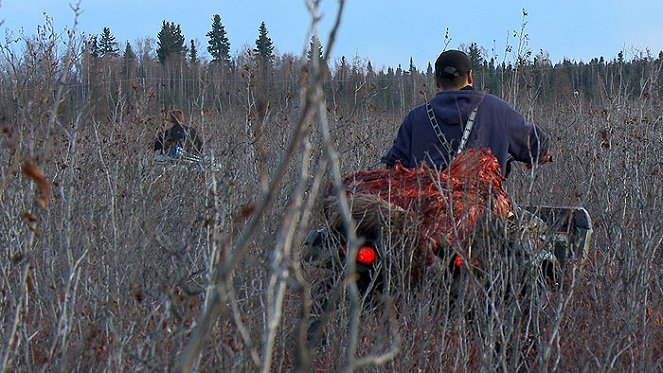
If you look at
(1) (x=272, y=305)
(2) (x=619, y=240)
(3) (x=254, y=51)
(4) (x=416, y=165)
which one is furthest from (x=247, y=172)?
(1) (x=272, y=305)

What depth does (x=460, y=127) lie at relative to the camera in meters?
3.95

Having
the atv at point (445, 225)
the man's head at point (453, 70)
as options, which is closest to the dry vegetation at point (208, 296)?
the atv at point (445, 225)

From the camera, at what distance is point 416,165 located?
13.2 feet

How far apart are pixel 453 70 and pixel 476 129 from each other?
32 centimetres

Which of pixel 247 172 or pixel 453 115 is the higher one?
pixel 453 115

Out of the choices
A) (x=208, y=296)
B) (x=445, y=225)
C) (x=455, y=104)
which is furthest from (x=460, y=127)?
(x=208, y=296)

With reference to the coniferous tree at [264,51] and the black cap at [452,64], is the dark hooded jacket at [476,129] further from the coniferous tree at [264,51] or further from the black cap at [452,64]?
the coniferous tree at [264,51]

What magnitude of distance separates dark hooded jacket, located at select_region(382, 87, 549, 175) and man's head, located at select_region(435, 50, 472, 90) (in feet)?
0.16

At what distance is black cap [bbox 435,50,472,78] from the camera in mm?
4023

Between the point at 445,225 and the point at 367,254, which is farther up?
the point at 445,225

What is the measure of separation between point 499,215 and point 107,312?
4.28 feet

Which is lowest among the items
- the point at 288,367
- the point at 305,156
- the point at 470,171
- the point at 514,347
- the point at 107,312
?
the point at 288,367

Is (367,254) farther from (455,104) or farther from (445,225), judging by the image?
(455,104)

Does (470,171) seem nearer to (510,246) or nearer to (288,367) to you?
(510,246)
